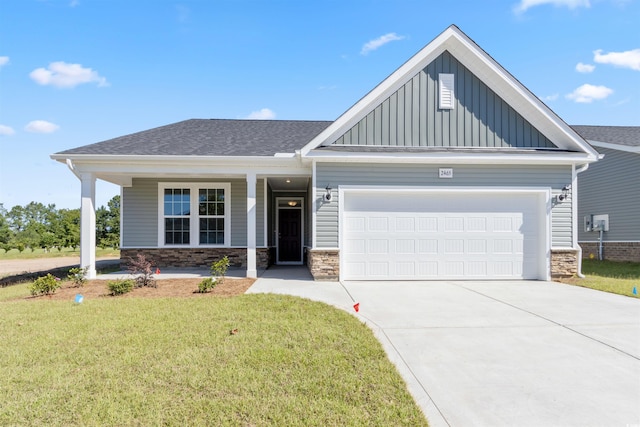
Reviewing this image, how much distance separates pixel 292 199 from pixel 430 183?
241 inches

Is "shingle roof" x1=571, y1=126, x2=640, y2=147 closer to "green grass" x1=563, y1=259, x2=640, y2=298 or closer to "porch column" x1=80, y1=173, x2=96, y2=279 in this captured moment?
"green grass" x1=563, y1=259, x2=640, y2=298

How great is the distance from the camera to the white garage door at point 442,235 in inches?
355

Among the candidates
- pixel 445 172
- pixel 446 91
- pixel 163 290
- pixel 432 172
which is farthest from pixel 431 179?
pixel 163 290

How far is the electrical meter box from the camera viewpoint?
14523mm

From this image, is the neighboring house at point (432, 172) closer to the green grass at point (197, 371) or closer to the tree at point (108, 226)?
the green grass at point (197, 371)

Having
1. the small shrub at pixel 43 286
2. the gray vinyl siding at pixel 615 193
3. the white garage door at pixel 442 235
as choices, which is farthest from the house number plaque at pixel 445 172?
the gray vinyl siding at pixel 615 193

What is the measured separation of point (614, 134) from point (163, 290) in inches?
754

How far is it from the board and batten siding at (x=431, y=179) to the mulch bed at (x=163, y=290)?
7.98ft

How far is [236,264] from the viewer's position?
11.7m

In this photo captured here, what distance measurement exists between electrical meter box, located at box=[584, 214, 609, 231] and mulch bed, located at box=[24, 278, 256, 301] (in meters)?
15.4

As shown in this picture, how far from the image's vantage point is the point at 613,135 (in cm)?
1489

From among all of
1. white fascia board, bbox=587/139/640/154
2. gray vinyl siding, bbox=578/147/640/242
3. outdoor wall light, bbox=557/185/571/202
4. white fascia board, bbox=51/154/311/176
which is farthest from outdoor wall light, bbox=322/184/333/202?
gray vinyl siding, bbox=578/147/640/242

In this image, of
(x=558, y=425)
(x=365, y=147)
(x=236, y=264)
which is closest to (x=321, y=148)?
(x=365, y=147)

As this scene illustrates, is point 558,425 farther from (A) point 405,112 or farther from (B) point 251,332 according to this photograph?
(A) point 405,112
